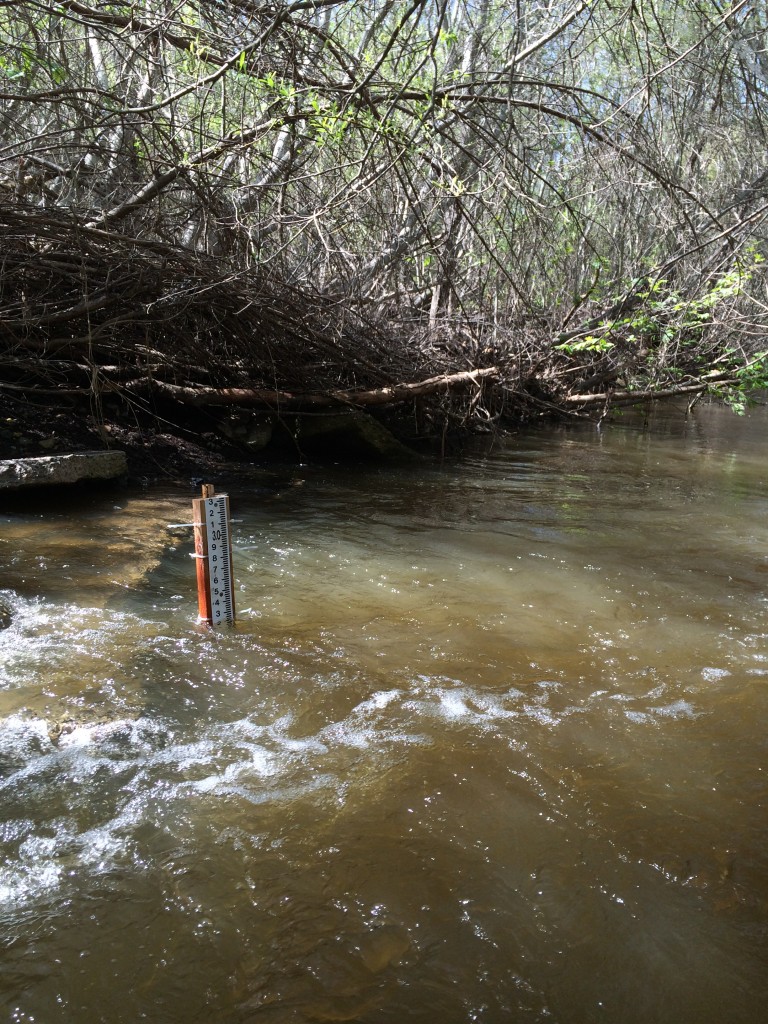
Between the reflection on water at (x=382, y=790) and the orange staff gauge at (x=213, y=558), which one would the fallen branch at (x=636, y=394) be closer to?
the reflection on water at (x=382, y=790)

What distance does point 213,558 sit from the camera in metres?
3.79

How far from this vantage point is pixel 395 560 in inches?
201

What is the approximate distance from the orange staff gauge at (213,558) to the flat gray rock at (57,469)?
2885mm

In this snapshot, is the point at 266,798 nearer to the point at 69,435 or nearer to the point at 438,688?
the point at 438,688

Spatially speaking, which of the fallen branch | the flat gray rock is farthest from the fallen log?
the fallen branch

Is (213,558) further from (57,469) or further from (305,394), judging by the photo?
(305,394)

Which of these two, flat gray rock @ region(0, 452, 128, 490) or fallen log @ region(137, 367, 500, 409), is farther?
fallen log @ region(137, 367, 500, 409)

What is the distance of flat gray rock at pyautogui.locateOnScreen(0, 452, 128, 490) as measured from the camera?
5.87 meters

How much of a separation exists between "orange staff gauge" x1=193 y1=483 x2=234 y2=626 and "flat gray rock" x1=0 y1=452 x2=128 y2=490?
2885mm

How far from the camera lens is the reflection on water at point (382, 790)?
181 centimetres

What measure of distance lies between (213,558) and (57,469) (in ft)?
9.80

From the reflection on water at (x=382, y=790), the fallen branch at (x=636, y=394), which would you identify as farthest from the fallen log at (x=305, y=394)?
the reflection on water at (x=382, y=790)

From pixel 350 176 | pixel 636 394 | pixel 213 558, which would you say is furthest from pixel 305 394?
pixel 636 394

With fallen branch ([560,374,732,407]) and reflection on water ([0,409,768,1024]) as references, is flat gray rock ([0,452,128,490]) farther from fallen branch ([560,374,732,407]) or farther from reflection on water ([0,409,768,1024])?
fallen branch ([560,374,732,407])
